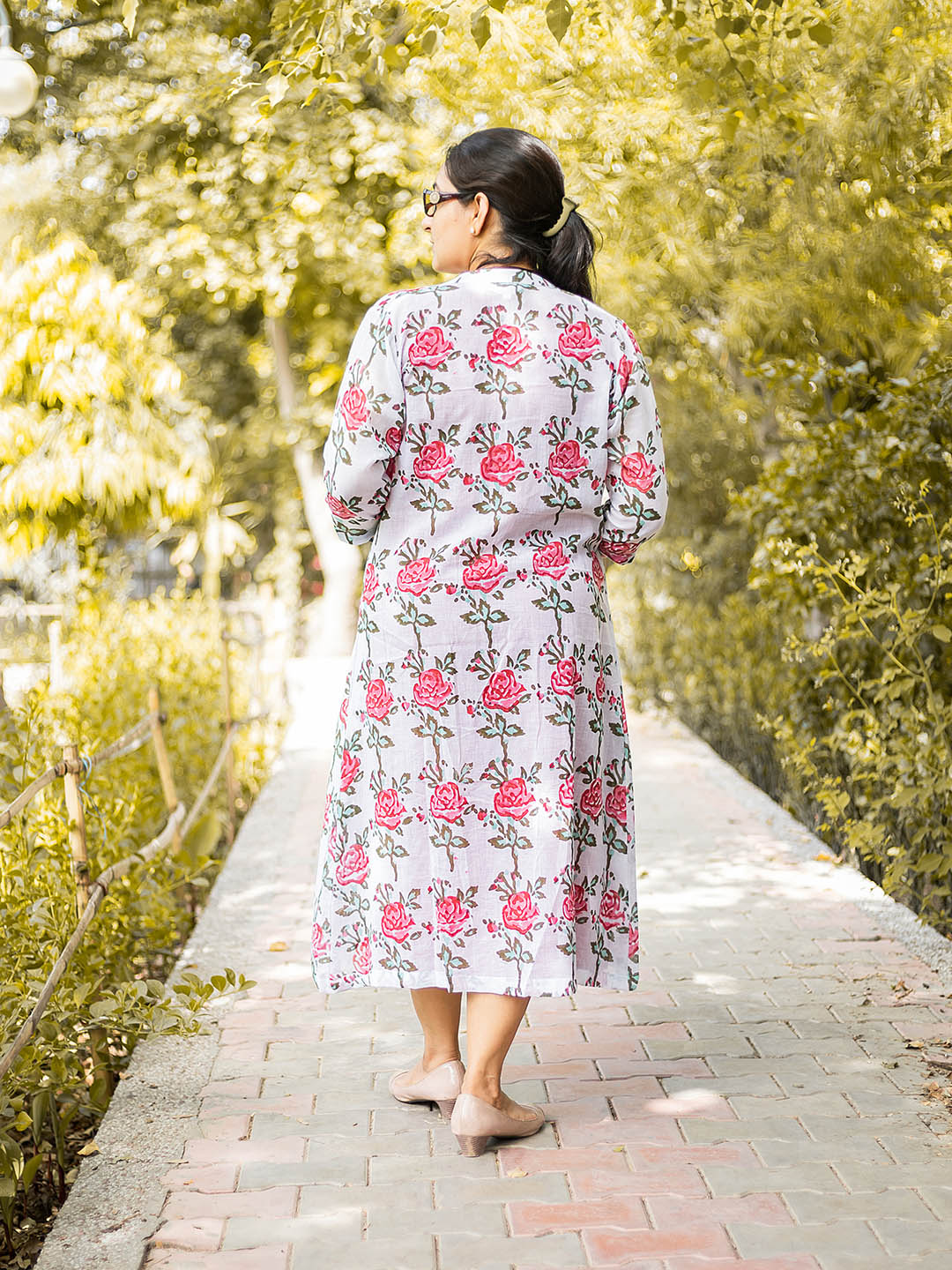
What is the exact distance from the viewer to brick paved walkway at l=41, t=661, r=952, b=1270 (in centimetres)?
223

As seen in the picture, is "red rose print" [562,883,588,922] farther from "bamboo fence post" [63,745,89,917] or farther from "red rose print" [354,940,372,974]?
"bamboo fence post" [63,745,89,917]

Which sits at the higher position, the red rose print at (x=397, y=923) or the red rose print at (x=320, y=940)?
the red rose print at (x=397, y=923)

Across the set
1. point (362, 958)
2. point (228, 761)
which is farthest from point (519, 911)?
point (228, 761)

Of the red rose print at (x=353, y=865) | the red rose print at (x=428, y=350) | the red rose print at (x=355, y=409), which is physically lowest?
the red rose print at (x=353, y=865)

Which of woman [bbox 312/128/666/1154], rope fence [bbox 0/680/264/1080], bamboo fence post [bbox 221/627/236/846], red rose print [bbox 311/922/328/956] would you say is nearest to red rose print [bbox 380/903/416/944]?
woman [bbox 312/128/666/1154]

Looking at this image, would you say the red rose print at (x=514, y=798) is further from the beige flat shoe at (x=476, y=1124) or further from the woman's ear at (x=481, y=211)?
the woman's ear at (x=481, y=211)

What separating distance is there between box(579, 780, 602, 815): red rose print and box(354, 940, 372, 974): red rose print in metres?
0.48

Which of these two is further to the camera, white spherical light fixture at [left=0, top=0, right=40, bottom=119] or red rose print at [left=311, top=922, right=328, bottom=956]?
white spherical light fixture at [left=0, top=0, right=40, bottom=119]

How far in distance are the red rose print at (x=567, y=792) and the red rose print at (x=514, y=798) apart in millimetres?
60

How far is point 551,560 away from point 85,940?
66.3 inches

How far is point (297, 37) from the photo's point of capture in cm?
354

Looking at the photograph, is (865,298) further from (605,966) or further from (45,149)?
(45,149)

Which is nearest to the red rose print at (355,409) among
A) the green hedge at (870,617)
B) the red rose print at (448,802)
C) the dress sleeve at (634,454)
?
the dress sleeve at (634,454)

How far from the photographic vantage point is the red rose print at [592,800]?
8.45 feet
